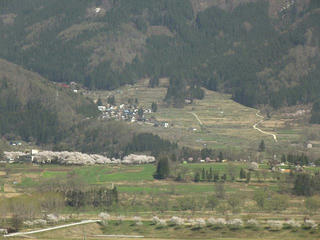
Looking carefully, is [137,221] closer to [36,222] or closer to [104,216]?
[104,216]

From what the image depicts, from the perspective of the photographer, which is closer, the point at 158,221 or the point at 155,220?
the point at 158,221

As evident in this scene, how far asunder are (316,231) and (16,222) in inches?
1466

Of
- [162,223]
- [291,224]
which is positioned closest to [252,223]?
[291,224]

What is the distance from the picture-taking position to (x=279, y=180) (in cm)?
15900

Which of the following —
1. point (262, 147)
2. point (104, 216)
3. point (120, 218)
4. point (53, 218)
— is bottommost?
point (120, 218)

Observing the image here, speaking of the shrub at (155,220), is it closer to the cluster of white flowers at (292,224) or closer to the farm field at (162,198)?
the farm field at (162,198)

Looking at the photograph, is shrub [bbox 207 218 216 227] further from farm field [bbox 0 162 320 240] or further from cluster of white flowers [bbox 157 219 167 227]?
cluster of white flowers [bbox 157 219 167 227]

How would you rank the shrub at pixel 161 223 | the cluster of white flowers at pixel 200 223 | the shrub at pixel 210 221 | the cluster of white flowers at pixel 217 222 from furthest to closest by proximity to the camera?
the shrub at pixel 161 223 < the shrub at pixel 210 221 < the cluster of white flowers at pixel 217 222 < the cluster of white flowers at pixel 200 223

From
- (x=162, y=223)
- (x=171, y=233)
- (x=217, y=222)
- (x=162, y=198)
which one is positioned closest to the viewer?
(x=171, y=233)

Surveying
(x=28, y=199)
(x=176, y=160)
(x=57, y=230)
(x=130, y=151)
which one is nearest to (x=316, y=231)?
(x=57, y=230)

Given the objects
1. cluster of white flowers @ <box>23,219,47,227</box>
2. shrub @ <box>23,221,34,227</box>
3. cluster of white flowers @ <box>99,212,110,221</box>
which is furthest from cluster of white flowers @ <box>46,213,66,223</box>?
cluster of white flowers @ <box>99,212,110,221</box>

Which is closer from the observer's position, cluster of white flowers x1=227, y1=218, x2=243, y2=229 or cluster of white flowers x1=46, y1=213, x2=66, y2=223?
cluster of white flowers x1=227, y1=218, x2=243, y2=229

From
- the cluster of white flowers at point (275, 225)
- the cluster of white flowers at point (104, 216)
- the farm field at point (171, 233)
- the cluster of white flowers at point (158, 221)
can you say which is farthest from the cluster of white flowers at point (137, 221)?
the cluster of white flowers at point (275, 225)

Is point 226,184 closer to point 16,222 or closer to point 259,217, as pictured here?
point 259,217
